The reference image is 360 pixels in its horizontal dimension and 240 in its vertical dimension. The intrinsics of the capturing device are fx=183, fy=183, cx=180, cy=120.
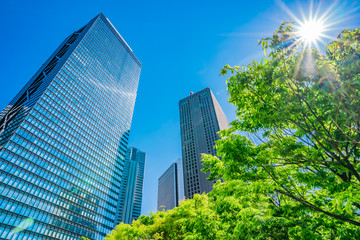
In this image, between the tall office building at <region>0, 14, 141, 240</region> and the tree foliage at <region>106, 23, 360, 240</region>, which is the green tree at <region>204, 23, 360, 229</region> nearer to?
the tree foliage at <region>106, 23, 360, 240</region>

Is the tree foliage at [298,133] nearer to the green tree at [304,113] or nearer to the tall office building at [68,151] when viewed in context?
the green tree at [304,113]

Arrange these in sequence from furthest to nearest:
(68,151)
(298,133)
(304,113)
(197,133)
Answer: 1. (197,133)
2. (68,151)
3. (298,133)
4. (304,113)

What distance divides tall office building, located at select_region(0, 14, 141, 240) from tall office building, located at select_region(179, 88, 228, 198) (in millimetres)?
42106

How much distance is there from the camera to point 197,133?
127438 mm

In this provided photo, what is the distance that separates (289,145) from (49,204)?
79.0 meters

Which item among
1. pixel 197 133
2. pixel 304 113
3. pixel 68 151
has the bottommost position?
pixel 304 113

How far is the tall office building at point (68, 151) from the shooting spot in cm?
5725

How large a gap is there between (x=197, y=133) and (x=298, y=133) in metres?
121

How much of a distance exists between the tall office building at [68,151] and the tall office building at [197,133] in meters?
42.1

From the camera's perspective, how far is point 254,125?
259 inches

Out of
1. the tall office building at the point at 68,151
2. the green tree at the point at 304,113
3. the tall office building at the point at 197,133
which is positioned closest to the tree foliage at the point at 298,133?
the green tree at the point at 304,113

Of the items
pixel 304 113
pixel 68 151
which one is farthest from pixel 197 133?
pixel 304 113

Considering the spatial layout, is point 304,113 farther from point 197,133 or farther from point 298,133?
point 197,133

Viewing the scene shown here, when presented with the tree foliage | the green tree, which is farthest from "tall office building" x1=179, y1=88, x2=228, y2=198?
the green tree
